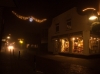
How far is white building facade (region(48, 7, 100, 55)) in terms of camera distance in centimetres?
1805

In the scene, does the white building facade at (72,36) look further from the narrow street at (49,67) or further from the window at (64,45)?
the narrow street at (49,67)

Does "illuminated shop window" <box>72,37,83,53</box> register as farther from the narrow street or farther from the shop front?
the narrow street

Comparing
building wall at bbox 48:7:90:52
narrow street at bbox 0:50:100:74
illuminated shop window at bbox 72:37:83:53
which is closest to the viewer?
narrow street at bbox 0:50:100:74

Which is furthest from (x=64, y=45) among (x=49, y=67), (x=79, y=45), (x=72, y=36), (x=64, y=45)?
(x=49, y=67)

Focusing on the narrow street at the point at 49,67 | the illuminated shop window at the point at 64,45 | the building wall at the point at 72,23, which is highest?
the building wall at the point at 72,23

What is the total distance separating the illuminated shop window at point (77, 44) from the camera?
1920cm

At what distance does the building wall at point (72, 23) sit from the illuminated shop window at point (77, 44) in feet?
3.79

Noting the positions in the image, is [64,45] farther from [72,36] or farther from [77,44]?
[77,44]

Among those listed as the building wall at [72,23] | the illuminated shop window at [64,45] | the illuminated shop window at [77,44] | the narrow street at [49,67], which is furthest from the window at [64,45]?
the narrow street at [49,67]

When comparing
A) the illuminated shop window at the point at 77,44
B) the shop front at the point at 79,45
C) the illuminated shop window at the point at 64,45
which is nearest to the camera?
the shop front at the point at 79,45

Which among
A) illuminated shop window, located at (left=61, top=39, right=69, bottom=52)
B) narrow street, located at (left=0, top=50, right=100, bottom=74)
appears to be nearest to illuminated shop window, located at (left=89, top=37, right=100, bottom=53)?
narrow street, located at (left=0, top=50, right=100, bottom=74)

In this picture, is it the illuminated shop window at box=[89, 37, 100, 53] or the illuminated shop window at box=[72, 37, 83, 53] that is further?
the illuminated shop window at box=[72, 37, 83, 53]

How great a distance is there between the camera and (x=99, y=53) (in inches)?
741

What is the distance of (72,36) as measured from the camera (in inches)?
803
